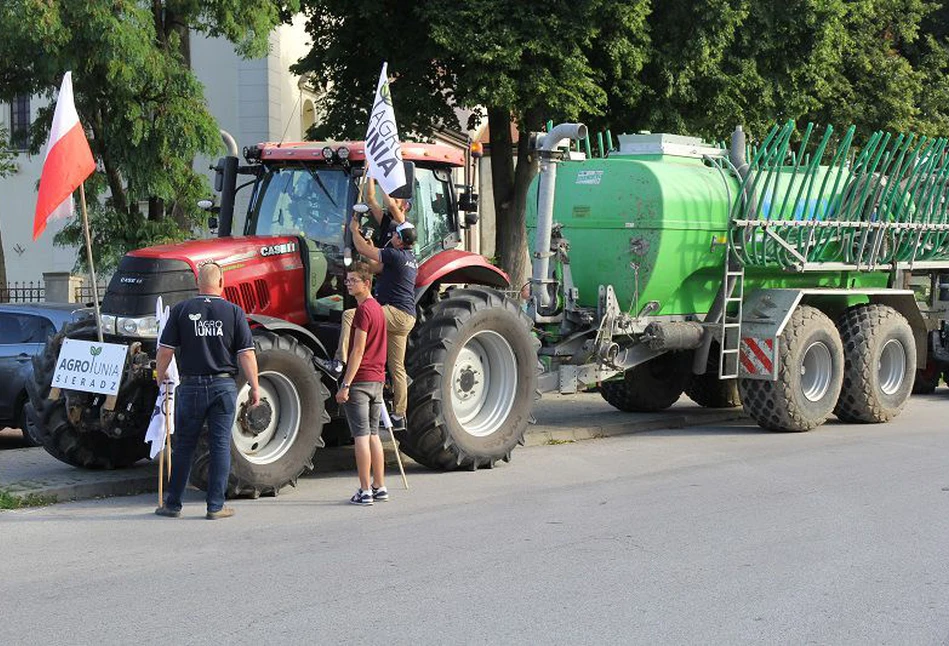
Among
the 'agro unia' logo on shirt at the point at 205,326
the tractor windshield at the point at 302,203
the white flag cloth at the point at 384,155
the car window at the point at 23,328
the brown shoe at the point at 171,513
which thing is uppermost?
the white flag cloth at the point at 384,155

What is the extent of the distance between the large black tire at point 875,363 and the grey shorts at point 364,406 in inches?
277

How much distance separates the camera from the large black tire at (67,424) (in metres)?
9.64

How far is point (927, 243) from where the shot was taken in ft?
50.2

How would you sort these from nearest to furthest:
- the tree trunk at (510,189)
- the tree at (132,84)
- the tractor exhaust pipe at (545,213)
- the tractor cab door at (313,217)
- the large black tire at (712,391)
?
1. the tractor cab door at (313,217)
2. the tractor exhaust pipe at (545,213)
3. the large black tire at (712,391)
4. the tree at (132,84)
5. the tree trunk at (510,189)

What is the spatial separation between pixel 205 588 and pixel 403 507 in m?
2.47

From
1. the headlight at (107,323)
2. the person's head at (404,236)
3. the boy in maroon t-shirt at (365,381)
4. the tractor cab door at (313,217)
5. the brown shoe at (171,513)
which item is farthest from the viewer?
the tractor cab door at (313,217)

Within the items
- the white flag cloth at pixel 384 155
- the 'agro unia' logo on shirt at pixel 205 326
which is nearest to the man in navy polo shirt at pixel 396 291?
the white flag cloth at pixel 384 155

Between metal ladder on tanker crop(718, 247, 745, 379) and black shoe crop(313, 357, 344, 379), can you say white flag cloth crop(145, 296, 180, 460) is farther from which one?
metal ladder on tanker crop(718, 247, 745, 379)

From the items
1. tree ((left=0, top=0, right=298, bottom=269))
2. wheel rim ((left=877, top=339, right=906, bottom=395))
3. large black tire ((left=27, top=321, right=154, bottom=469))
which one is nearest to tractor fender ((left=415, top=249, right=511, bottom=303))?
large black tire ((left=27, top=321, right=154, bottom=469))

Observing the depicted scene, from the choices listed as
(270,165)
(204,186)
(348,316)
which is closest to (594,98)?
(204,186)

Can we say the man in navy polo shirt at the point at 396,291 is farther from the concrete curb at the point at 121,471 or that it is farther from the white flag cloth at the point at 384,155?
the concrete curb at the point at 121,471

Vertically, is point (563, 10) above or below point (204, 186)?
above

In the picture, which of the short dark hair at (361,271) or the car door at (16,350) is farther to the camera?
the car door at (16,350)

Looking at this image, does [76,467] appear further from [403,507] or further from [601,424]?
[601,424]
